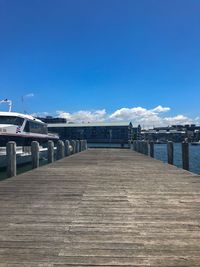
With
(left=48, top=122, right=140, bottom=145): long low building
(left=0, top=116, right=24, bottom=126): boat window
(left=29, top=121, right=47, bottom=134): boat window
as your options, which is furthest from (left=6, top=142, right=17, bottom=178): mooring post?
(left=48, top=122, right=140, bottom=145): long low building

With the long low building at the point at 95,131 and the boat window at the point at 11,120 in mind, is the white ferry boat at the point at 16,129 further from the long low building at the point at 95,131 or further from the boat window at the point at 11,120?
the long low building at the point at 95,131

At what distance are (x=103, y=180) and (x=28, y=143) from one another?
20127 millimetres

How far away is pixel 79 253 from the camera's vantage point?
14.2 ft

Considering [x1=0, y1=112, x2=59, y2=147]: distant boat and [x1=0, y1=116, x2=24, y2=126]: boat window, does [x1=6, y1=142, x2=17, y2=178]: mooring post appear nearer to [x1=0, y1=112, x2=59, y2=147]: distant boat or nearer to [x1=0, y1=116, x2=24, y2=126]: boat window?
[x1=0, y1=112, x2=59, y2=147]: distant boat

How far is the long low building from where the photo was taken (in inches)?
4294

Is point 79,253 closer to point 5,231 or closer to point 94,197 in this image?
point 5,231

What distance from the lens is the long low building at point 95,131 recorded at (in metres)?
109

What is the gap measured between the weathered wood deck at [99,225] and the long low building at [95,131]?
9618 cm

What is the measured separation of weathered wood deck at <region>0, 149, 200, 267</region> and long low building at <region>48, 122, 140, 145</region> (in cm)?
9618

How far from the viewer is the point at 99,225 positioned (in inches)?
217

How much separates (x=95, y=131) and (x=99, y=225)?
111148mm

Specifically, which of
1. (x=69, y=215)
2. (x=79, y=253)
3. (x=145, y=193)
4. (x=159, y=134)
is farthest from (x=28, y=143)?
(x=159, y=134)

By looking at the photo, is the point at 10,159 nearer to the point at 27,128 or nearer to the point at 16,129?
Result: the point at 16,129

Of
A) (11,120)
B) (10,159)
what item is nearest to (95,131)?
(11,120)
